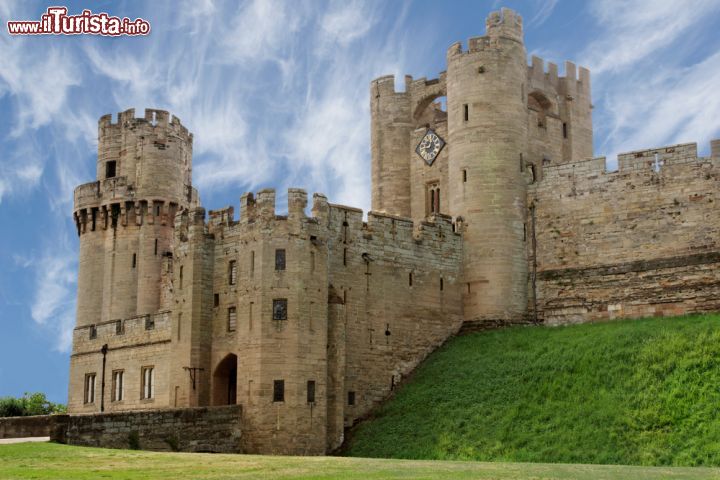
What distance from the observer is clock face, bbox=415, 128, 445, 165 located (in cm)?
5210

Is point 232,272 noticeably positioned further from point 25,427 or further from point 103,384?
point 103,384

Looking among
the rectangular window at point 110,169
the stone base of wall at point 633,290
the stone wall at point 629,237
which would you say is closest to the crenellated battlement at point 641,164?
the stone wall at point 629,237

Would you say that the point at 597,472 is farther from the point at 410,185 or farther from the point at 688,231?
the point at 410,185

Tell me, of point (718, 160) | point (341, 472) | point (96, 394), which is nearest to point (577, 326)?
point (718, 160)

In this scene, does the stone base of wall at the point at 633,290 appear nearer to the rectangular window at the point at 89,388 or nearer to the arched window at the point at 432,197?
the arched window at the point at 432,197

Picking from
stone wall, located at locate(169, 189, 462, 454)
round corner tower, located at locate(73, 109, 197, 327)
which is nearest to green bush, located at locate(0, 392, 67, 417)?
round corner tower, located at locate(73, 109, 197, 327)

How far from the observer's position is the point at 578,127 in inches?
2215

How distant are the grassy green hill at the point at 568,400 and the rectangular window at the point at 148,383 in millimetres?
12018

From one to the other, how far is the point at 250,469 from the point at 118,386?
27.0 meters

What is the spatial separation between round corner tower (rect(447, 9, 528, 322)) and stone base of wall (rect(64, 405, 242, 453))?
45.2ft

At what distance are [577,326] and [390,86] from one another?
18.1 metres

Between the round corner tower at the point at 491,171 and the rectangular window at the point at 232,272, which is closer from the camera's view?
the rectangular window at the point at 232,272

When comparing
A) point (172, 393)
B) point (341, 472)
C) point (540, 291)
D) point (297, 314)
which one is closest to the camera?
point (341, 472)

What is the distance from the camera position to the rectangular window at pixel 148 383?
4822 cm
